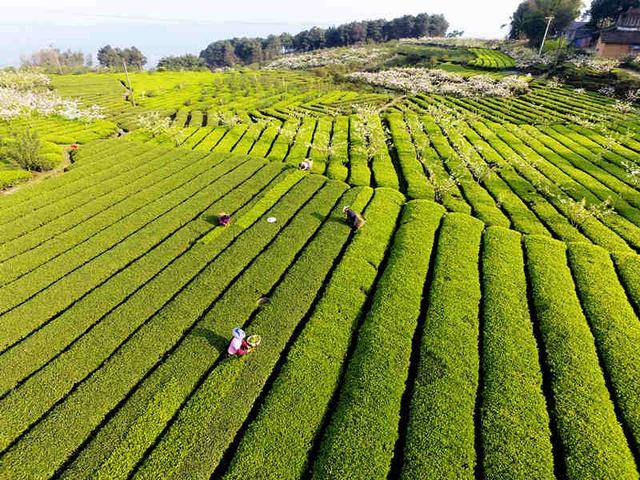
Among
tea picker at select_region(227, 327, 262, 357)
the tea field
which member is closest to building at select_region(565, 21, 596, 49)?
the tea field

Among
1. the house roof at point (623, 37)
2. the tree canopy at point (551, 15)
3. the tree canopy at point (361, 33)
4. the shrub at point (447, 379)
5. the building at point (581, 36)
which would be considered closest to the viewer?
the shrub at point (447, 379)

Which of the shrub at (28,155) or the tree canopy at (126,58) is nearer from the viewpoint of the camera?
the shrub at (28,155)

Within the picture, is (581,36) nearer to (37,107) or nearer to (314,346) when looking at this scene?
(314,346)

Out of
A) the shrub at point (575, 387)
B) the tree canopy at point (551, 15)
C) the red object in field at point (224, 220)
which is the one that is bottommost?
the shrub at point (575, 387)

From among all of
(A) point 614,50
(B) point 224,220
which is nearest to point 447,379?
(B) point 224,220

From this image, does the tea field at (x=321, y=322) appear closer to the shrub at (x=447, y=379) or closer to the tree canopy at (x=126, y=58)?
the shrub at (x=447, y=379)

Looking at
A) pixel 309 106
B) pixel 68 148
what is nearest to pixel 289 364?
pixel 68 148

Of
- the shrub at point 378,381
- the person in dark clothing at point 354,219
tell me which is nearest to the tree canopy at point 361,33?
the person in dark clothing at point 354,219
